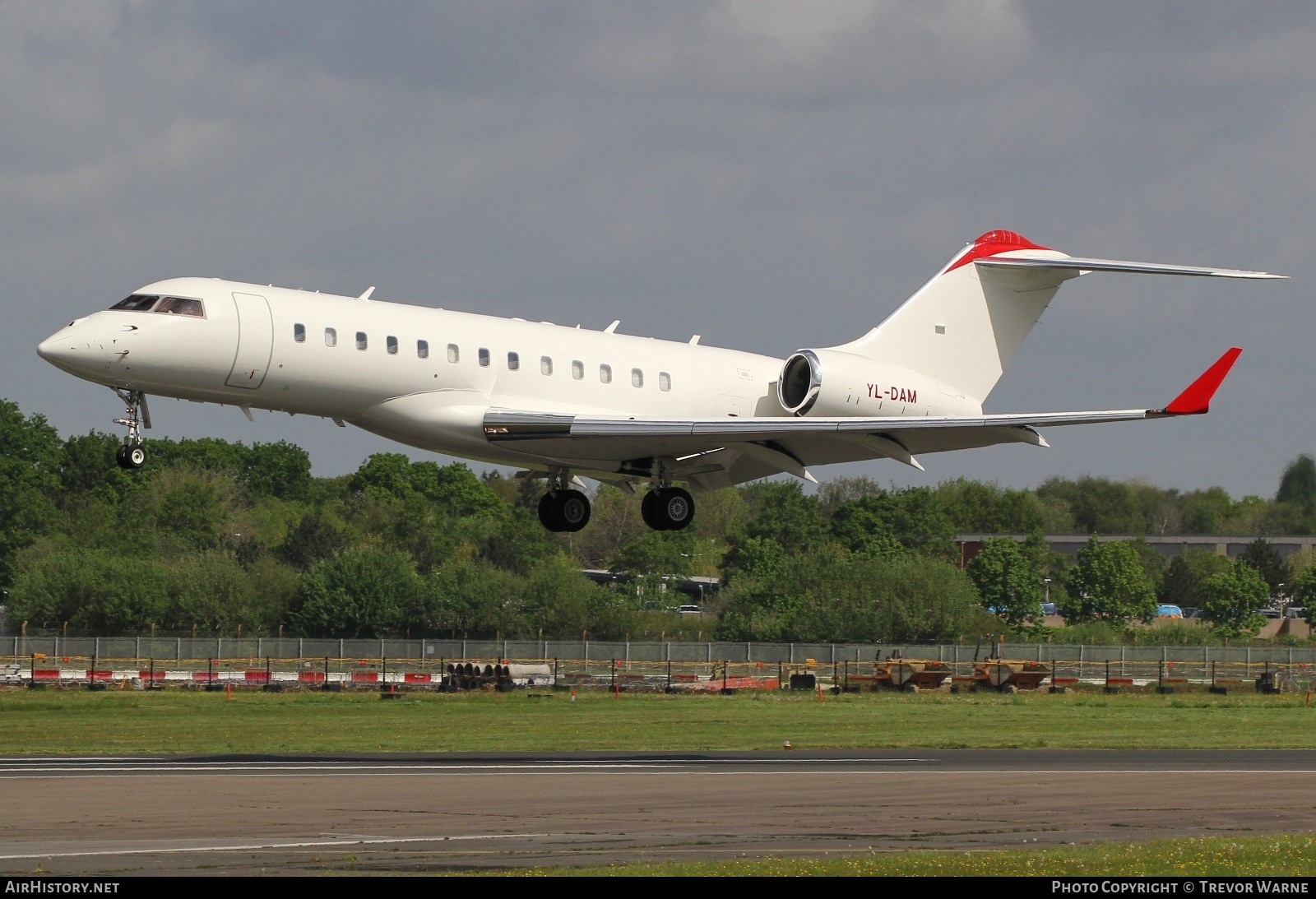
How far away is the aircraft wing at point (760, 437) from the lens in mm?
25422

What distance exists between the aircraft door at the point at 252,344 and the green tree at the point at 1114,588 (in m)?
70.8

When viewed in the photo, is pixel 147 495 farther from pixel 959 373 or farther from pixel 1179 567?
pixel 959 373

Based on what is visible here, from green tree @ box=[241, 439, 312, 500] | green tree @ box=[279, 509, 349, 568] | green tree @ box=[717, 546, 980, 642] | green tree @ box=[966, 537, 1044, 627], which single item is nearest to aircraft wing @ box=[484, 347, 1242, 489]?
green tree @ box=[717, 546, 980, 642]

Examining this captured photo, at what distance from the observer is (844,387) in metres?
28.5

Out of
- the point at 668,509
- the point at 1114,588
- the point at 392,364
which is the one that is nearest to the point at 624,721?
the point at 668,509

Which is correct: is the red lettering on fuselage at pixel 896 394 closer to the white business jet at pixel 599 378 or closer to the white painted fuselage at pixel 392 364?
the white business jet at pixel 599 378

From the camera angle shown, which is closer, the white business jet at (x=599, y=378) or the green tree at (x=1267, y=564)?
the white business jet at (x=599, y=378)

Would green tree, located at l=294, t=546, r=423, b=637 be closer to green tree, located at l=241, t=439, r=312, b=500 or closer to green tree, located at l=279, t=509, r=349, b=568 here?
green tree, located at l=279, t=509, r=349, b=568

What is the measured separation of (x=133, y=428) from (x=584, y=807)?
8.42m

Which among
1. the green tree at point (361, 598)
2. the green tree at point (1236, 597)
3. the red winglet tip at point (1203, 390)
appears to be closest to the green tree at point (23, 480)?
the green tree at point (361, 598)

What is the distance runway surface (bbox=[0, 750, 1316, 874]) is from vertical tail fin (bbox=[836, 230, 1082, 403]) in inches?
281

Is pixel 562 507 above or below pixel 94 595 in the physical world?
above

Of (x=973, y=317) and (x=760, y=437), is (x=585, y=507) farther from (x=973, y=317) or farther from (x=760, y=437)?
(x=973, y=317)
